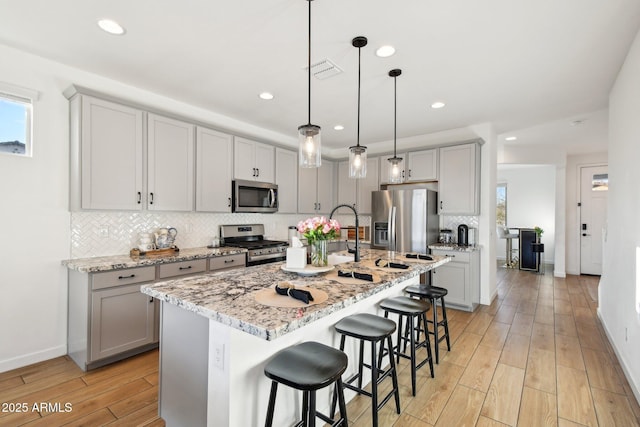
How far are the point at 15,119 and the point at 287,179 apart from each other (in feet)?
10.0

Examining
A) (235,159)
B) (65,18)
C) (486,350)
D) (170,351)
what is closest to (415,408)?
(486,350)

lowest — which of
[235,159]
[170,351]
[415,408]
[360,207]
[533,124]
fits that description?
[415,408]

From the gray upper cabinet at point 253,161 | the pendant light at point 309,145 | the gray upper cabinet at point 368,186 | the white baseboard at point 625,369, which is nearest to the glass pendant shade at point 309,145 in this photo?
the pendant light at point 309,145

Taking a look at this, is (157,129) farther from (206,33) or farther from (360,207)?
(360,207)

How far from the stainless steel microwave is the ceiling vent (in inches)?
69.5

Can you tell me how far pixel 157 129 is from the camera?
3201 millimetres

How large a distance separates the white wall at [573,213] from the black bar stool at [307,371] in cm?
736

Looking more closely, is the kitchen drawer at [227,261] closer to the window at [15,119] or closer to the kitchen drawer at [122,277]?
the kitchen drawer at [122,277]

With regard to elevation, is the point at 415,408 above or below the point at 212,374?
below

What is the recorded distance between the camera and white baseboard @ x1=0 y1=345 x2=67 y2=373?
2521 millimetres

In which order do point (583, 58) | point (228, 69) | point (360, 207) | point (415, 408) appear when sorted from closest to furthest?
1. point (415, 408)
2. point (583, 58)
3. point (228, 69)
4. point (360, 207)

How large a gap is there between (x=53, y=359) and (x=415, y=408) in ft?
10.3

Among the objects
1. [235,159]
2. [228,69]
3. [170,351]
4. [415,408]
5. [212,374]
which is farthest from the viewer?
[235,159]

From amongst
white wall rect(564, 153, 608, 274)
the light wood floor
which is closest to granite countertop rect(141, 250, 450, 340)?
the light wood floor
